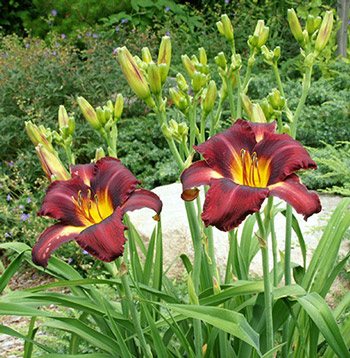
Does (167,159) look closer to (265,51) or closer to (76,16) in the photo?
(265,51)

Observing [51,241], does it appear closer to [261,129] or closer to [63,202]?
[63,202]

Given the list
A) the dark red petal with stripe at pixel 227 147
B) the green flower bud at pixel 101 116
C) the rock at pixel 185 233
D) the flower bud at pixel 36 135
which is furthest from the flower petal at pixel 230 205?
the rock at pixel 185 233

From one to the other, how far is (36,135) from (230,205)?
0.64 metres

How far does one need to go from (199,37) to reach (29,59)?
2095mm

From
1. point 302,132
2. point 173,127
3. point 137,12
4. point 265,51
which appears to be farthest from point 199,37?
point 173,127

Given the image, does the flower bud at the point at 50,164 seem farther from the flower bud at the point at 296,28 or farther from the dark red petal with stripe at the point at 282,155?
the flower bud at the point at 296,28

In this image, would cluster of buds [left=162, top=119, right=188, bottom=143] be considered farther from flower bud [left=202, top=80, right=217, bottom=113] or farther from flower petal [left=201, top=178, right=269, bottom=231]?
flower petal [left=201, top=178, right=269, bottom=231]

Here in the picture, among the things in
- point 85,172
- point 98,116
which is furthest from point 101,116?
point 85,172

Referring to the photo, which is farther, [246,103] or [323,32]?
[323,32]

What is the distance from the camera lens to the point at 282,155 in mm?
1023

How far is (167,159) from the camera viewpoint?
383 cm

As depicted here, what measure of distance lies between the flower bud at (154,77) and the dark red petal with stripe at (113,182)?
0.19 metres

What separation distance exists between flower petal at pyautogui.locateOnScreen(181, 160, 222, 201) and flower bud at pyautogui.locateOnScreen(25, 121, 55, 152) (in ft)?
1.64

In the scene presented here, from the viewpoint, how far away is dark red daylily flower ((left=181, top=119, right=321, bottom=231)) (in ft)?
2.99
